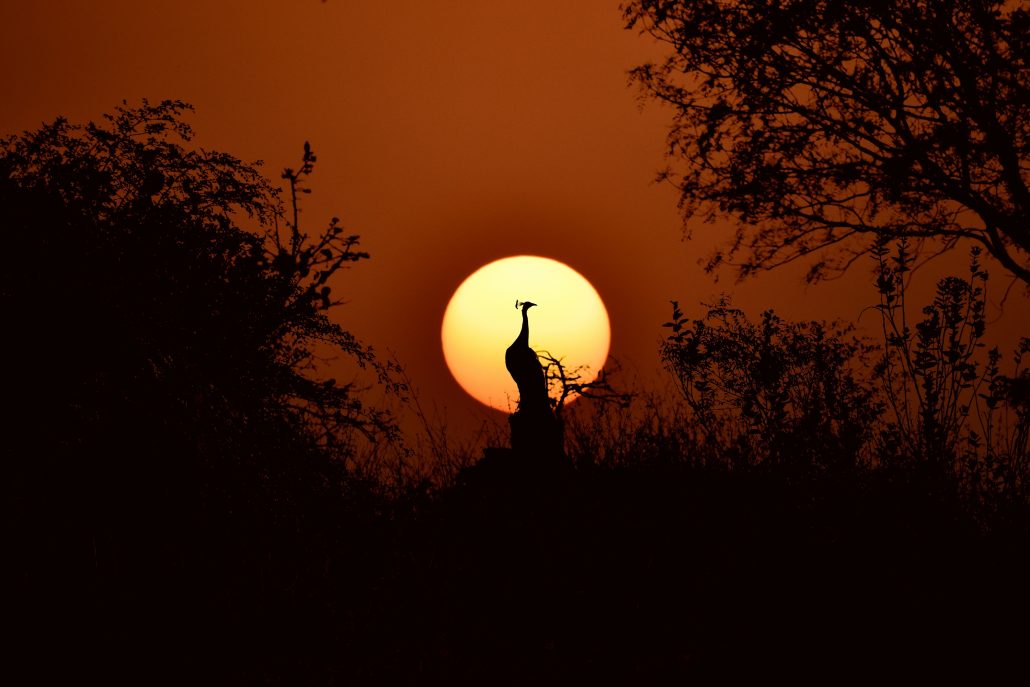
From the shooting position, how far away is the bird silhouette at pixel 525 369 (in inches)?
383

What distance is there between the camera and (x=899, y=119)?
10688 millimetres

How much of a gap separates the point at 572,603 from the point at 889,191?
697 centimetres

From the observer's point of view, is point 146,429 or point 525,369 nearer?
point 146,429

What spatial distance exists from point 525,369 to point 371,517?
260 cm

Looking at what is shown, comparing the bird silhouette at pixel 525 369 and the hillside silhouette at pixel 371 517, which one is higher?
the bird silhouette at pixel 525 369

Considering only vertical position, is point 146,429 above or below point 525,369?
below

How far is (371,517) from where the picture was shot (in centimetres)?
795

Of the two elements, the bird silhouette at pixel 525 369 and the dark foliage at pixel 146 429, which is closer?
the dark foliage at pixel 146 429

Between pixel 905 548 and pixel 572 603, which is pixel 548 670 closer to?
pixel 572 603

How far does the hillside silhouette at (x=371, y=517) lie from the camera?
19.2ft

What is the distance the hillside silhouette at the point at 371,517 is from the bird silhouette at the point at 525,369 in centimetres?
46

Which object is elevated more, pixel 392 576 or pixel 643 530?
pixel 643 530

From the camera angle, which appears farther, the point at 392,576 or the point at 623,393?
the point at 623,393

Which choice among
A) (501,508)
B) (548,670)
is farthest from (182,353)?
(548,670)
